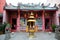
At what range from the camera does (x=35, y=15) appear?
31062mm

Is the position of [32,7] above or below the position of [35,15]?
above

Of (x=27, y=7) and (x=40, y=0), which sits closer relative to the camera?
(x=27, y=7)

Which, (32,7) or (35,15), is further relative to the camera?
(35,15)

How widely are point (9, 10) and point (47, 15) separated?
291 inches

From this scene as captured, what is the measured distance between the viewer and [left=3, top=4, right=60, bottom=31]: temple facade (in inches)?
1151

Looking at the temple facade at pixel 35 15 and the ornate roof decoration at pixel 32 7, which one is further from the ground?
the ornate roof decoration at pixel 32 7

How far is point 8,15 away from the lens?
1220 inches

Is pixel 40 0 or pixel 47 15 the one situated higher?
pixel 40 0

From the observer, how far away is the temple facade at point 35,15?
2923 centimetres

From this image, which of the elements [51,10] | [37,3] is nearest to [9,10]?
[37,3]

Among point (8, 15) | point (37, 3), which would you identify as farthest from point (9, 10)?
point (37, 3)

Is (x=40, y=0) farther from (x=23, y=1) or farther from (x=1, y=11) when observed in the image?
(x=1, y=11)

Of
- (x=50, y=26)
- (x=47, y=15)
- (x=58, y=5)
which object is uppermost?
(x=58, y=5)

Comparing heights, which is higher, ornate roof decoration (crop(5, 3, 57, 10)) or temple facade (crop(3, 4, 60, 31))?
ornate roof decoration (crop(5, 3, 57, 10))
